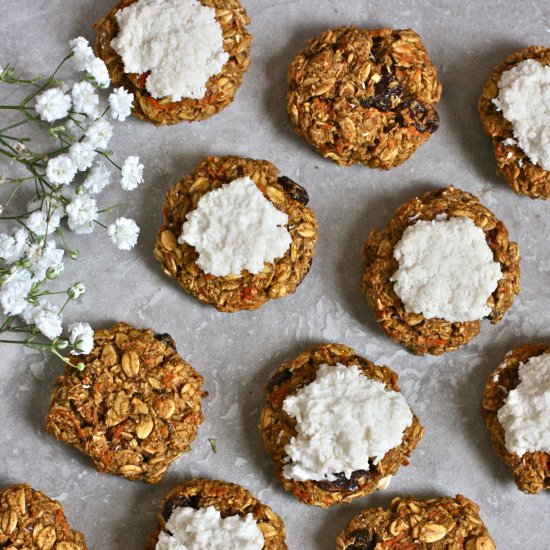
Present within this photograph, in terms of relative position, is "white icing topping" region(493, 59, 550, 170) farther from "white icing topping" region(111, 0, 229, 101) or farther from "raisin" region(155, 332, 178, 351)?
"raisin" region(155, 332, 178, 351)

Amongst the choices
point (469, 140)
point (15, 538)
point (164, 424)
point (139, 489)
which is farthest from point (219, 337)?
point (469, 140)

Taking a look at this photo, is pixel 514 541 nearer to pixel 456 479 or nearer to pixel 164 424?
pixel 456 479

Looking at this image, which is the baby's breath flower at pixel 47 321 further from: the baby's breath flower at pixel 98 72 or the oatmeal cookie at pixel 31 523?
the baby's breath flower at pixel 98 72

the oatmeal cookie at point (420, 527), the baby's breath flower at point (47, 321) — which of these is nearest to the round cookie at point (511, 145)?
the oatmeal cookie at point (420, 527)

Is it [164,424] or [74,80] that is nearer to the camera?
[164,424]

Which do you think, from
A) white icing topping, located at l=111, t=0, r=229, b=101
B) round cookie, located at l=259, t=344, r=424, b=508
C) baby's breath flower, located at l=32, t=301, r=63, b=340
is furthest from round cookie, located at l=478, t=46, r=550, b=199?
baby's breath flower, located at l=32, t=301, r=63, b=340

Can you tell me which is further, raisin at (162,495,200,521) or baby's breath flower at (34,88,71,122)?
raisin at (162,495,200,521)

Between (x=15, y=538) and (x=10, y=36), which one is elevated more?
(x=10, y=36)
